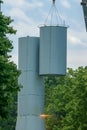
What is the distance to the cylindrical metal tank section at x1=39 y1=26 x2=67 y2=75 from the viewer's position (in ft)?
267

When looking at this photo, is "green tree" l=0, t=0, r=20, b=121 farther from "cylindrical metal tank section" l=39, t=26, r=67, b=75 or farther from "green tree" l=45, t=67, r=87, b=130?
"cylindrical metal tank section" l=39, t=26, r=67, b=75

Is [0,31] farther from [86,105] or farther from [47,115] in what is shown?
[47,115]

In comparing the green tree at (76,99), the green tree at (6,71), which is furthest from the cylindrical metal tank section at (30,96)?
the green tree at (6,71)

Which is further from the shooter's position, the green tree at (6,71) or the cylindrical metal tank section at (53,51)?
the cylindrical metal tank section at (53,51)

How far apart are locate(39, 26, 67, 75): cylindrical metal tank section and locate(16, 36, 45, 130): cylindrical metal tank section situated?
53.0 inches

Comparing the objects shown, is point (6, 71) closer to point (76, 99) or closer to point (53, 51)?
point (76, 99)

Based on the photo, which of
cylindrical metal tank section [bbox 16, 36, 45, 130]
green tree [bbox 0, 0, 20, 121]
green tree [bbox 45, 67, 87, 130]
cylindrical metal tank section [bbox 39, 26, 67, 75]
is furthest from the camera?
cylindrical metal tank section [bbox 39, 26, 67, 75]

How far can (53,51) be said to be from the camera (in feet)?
267

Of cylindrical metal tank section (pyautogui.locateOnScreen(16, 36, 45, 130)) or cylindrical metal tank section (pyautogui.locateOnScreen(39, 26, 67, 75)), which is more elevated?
cylindrical metal tank section (pyautogui.locateOnScreen(39, 26, 67, 75))

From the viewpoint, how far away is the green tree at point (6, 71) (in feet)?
119

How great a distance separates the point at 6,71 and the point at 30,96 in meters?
44.5

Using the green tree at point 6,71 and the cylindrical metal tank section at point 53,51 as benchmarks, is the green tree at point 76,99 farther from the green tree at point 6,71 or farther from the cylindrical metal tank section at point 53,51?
the green tree at point 6,71

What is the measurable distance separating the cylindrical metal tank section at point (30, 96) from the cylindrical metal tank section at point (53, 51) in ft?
4.42

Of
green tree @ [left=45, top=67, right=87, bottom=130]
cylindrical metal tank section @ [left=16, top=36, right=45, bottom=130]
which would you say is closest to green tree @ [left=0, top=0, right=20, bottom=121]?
green tree @ [left=45, top=67, right=87, bottom=130]
